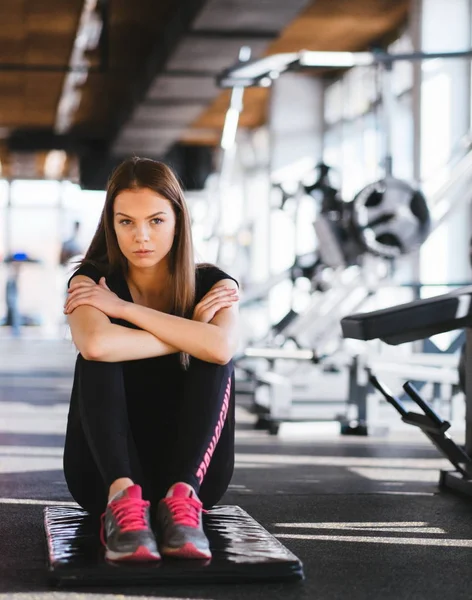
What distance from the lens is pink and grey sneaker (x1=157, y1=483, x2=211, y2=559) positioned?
1.73 m

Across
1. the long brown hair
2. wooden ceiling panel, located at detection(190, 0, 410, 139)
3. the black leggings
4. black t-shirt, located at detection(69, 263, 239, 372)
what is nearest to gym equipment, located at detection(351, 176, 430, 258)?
black t-shirt, located at detection(69, 263, 239, 372)

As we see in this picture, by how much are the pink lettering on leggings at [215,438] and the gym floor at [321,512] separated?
25cm

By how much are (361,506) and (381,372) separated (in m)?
1.53

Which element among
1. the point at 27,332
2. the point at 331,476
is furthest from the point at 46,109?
the point at 331,476

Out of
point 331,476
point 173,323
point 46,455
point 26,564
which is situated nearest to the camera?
point 26,564

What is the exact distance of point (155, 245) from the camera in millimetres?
2037

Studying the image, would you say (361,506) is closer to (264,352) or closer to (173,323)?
(173,323)

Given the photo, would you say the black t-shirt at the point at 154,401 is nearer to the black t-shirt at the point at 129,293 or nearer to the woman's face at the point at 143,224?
the black t-shirt at the point at 129,293

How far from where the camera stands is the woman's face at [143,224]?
2020 mm

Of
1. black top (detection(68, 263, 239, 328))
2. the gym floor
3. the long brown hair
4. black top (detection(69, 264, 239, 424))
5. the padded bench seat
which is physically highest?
the long brown hair

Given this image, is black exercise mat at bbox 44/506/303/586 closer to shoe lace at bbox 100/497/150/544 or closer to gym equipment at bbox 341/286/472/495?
shoe lace at bbox 100/497/150/544

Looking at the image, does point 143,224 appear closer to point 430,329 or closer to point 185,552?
point 185,552

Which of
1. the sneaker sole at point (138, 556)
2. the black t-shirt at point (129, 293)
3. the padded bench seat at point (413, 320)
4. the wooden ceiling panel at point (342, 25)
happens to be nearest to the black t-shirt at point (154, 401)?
the black t-shirt at point (129, 293)

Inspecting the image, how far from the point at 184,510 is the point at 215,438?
19 cm
